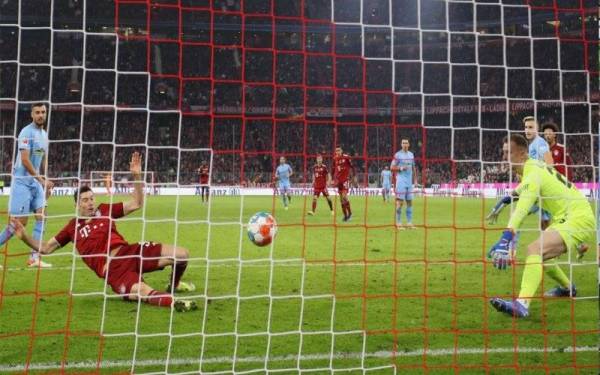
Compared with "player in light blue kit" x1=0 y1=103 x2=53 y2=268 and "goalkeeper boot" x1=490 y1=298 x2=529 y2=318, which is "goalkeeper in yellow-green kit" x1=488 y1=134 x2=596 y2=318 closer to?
"goalkeeper boot" x1=490 y1=298 x2=529 y2=318

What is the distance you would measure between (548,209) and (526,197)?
0.58m

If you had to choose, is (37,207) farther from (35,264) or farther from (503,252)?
(503,252)

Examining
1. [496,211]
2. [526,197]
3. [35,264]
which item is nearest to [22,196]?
[35,264]

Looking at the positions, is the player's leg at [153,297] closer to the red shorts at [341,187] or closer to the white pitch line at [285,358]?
the white pitch line at [285,358]

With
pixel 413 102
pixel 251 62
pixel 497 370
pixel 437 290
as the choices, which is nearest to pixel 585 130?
pixel 413 102

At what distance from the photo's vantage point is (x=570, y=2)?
81.9 feet

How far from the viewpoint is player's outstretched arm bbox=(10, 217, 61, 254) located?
5.63 m

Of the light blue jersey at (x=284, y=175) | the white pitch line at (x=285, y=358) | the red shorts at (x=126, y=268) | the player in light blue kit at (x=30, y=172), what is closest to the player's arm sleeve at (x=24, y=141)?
the player in light blue kit at (x=30, y=172)

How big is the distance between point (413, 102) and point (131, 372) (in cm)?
3370

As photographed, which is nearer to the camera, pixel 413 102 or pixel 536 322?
pixel 536 322

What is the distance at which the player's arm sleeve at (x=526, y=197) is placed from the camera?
5.87 metres

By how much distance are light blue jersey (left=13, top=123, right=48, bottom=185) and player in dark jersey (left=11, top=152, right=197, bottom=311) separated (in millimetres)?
2048

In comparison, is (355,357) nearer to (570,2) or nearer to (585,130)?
(570,2)

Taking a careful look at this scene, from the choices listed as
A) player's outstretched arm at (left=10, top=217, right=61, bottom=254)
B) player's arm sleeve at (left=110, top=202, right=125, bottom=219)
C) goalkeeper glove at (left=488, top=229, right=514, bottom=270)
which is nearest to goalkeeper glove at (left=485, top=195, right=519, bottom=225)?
goalkeeper glove at (left=488, top=229, right=514, bottom=270)
